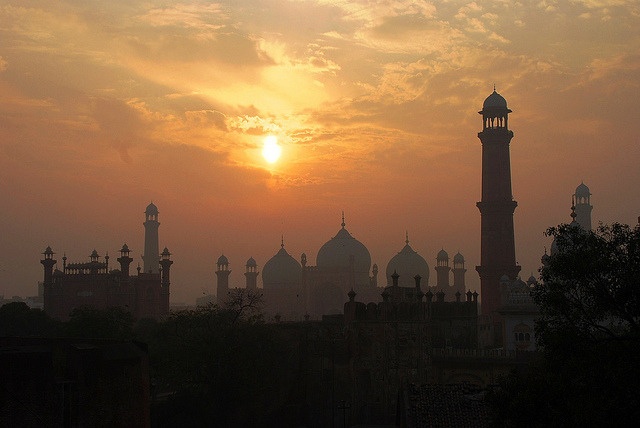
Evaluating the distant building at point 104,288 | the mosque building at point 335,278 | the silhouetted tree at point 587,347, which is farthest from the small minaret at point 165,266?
the silhouetted tree at point 587,347

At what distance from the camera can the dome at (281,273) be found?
3664 inches

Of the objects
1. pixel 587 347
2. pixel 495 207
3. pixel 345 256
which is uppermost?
pixel 495 207

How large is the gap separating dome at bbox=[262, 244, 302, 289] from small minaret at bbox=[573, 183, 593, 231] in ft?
104

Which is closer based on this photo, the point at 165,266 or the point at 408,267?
the point at 165,266

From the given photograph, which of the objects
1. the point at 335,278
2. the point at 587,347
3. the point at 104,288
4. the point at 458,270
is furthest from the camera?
the point at 458,270

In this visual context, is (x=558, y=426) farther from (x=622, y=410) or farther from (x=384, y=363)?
(x=384, y=363)

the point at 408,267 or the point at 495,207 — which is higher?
the point at 495,207

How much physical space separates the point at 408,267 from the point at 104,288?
33128 mm

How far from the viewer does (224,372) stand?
116ft

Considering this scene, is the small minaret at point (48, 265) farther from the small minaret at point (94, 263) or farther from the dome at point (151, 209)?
the dome at point (151, 209)

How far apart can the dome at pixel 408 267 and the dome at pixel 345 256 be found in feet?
8.57

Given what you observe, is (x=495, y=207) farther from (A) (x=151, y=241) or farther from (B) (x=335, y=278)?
(A) (x=151, y=241)

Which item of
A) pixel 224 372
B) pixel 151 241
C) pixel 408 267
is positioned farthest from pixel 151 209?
pixel 224 372

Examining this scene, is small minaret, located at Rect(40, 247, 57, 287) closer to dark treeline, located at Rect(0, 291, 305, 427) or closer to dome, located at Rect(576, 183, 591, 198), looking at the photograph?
dark treeline, located at Rect(0, 291, 305, 427)
